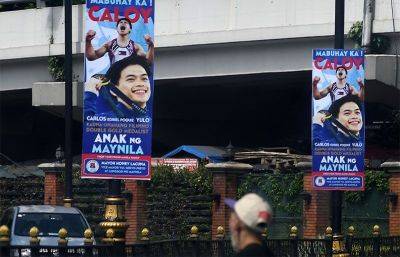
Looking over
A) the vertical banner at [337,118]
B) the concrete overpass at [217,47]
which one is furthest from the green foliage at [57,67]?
the vertical banner at [337,118]

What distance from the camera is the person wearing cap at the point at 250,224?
7.23 meters

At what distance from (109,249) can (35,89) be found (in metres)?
24.8

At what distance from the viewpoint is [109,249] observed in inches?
Answer: 540

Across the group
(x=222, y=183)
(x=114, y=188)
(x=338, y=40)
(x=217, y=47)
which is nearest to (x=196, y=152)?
(x=217, y=47)

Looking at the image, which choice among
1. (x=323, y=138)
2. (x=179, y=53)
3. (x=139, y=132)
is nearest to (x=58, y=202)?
(x=179, y=53)

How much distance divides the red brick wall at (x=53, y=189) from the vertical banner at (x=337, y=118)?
13340 mm

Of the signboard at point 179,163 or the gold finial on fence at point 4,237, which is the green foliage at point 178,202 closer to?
the signboard at point 179,163

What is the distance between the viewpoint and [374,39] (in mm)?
32000

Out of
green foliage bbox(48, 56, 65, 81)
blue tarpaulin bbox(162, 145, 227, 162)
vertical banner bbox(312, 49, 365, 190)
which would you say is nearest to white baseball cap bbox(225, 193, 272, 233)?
vertical banner bbox(312, 49, 365, 190)

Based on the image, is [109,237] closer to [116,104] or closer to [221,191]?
[116,104]

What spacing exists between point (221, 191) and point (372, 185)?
3.98 meters

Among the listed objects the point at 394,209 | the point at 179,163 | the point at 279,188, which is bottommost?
the point at 394,209

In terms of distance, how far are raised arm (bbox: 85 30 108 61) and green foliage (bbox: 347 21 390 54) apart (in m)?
18.6

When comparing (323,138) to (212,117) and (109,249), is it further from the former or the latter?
(212,117)
